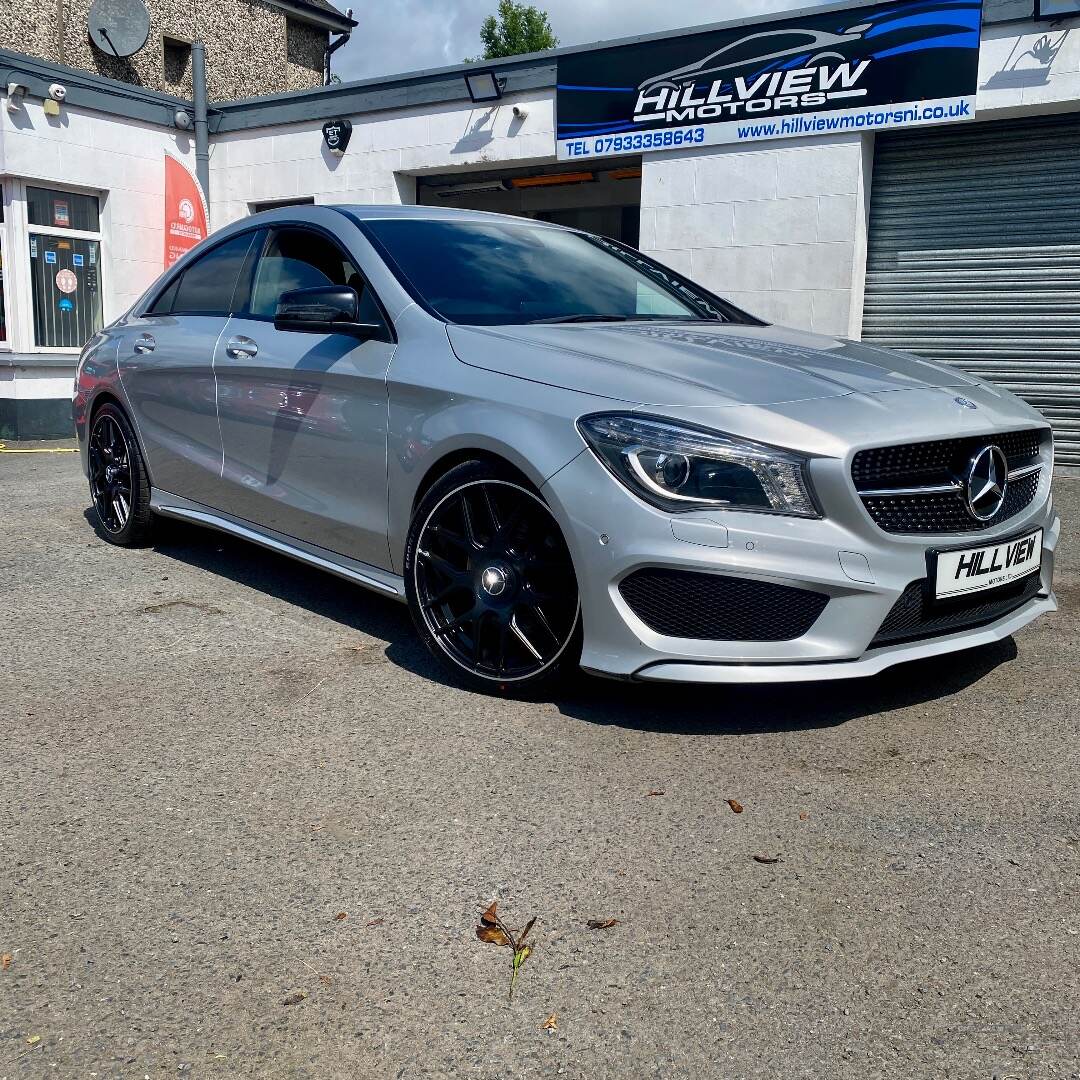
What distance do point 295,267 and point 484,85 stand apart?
27.2 ft

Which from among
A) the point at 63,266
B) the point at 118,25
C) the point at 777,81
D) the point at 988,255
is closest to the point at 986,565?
the point at 988,255

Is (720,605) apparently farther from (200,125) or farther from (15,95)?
(200,125)

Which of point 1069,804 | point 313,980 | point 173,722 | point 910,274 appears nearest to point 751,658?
point 1069,804

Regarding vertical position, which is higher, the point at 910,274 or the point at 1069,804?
the point at 910,274

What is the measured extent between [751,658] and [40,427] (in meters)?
11.1

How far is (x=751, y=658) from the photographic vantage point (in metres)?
3.12

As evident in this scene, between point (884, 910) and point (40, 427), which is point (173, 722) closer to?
point (884, 910)

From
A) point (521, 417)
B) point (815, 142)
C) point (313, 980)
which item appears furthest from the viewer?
point (815, 142)

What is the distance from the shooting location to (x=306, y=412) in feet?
14.0

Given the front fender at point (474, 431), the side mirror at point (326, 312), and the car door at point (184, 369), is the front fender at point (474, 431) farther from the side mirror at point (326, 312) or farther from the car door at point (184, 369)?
the car door at point (184, 369)

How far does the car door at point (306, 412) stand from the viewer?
3.98m

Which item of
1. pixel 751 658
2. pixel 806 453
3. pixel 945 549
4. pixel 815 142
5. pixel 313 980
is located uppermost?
pixel 815 142

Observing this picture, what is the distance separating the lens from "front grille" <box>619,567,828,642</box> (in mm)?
3084

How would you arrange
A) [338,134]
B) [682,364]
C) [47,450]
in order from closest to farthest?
[682,364] → [47,450] → [338,134]
